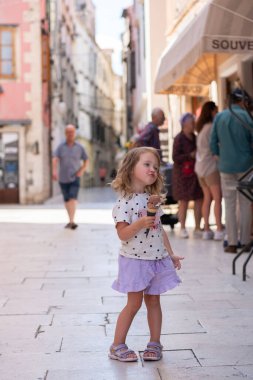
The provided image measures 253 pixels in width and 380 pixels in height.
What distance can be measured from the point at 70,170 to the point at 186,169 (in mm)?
2492

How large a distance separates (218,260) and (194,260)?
27 cm

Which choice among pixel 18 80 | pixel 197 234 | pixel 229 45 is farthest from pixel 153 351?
pixel 18 80

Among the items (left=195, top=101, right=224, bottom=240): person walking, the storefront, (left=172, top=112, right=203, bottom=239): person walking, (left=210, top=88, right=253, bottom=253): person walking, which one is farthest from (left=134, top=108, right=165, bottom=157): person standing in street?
(left=210, top=88, right=253, bottom=253): person walking

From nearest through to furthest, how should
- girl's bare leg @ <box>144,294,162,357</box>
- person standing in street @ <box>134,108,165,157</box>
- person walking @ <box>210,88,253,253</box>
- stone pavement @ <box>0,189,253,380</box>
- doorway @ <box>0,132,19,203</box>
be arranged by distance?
stone pavement @ <box>0,189,253,380</box> < girl's bare leg @ <box>144,294,162,357</box> < person walking @ <box>210,88,253,253</box> < person standing in street @ <box>134,108,165,157</box> < doorway @ <box>0,132,19,203</box>

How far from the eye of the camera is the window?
24219 mm

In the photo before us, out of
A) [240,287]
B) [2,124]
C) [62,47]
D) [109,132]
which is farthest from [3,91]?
[109,132]

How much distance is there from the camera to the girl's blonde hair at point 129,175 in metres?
3.83

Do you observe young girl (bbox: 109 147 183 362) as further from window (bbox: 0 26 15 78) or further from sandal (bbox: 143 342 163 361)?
window (bbox: 0 26 15 78)

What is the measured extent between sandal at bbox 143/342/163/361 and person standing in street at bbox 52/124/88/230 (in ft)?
27.5

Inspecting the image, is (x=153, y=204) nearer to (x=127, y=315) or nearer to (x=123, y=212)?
(x=123, y=212)

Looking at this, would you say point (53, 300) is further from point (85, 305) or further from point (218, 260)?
point (218, 260)

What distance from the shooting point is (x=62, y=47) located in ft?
110

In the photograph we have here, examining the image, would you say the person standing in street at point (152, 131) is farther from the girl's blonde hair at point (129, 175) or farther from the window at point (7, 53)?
the window at point (7, 53)

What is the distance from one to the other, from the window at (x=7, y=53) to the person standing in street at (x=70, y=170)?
12.6 m
